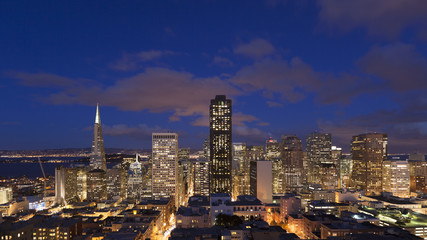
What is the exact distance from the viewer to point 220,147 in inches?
6732

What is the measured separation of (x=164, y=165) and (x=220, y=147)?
126 ft

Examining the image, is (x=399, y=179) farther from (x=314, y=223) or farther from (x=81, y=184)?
(x=81, y=184)

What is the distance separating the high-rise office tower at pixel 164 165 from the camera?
14038cm

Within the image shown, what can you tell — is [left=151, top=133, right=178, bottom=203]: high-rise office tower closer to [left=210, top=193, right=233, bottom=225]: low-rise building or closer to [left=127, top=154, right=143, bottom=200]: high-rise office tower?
[left=127, top=154, right=143, bottom=200]: high-rise office tower

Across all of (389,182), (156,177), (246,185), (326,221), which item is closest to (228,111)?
(246,185)

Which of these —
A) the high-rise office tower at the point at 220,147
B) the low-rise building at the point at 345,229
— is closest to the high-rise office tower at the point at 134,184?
the high-rise office tower at the point at 220,147

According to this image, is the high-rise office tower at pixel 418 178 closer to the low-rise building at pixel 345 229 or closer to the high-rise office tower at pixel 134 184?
the low-rise building at pixel 345 229

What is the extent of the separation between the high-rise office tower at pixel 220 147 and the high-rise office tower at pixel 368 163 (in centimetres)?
7920

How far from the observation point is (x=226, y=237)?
6931 cm

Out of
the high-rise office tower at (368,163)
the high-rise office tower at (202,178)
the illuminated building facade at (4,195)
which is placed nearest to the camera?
the illuminated building facade at (4,195)

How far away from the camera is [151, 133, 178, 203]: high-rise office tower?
461ft

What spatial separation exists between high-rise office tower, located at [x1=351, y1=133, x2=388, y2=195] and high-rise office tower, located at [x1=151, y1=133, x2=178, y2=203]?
10925cm

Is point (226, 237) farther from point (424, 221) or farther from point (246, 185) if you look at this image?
point (246, 185)

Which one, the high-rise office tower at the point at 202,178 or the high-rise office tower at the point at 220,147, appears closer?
the high-rise office tower at the point at 202,178
